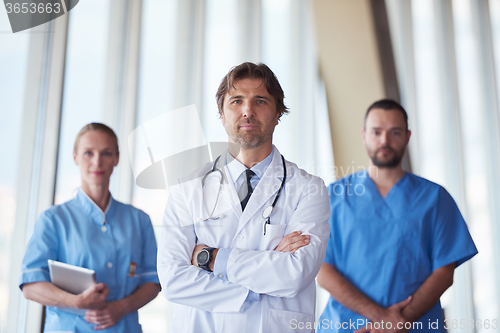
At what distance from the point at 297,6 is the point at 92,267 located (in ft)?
5.80

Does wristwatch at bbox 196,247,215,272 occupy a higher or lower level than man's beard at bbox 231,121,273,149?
lower

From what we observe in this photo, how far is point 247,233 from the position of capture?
1.16 m

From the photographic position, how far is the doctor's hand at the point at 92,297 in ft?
4.71

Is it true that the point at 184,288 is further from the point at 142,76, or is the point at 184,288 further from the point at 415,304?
the point at 142,76

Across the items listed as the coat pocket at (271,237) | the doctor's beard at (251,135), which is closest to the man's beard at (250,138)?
the doctor's beard at (251,135)

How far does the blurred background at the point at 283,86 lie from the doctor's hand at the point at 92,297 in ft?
1.84

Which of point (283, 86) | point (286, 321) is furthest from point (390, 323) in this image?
point (283, 86)

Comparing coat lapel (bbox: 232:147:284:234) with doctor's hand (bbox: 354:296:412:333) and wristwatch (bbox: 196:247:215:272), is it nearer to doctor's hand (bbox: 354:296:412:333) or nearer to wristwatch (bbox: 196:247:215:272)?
wristwatch (bbox: 196:247:215:272)

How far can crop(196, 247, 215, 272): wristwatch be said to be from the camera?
3.64 ft

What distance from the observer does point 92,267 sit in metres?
1.53

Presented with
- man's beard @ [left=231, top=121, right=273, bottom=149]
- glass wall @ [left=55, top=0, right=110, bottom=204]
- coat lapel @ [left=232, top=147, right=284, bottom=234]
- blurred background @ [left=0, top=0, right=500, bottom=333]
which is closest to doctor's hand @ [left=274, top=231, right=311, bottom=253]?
coat lapel @ [left=232, top=147, right=284, bottom=234]

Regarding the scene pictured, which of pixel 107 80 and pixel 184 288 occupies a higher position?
pixel 107 80

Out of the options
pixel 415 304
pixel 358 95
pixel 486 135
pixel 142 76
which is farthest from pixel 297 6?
pixel 415 304

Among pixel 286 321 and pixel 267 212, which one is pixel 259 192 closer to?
pixel 267 212
